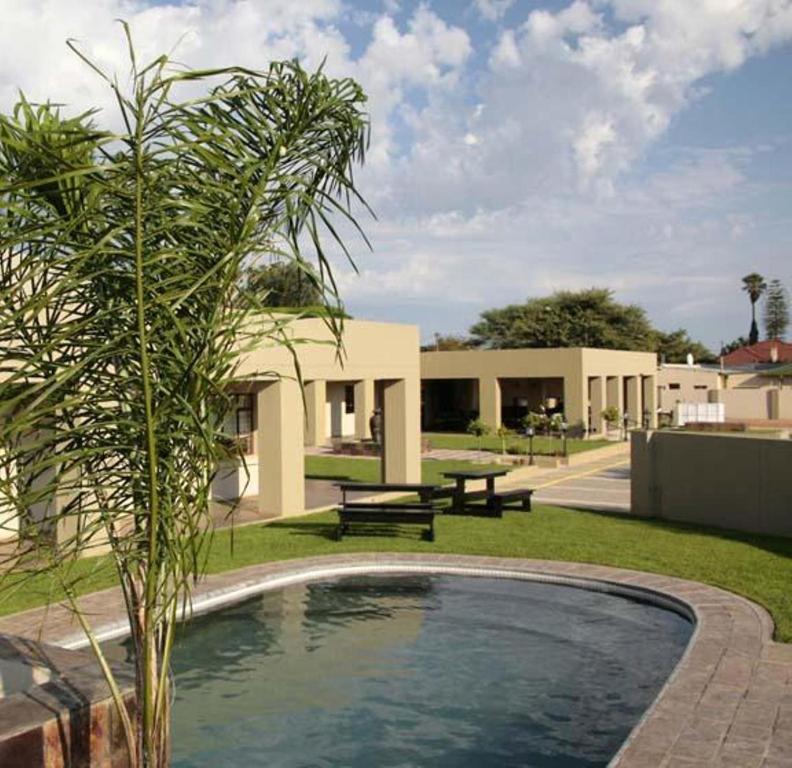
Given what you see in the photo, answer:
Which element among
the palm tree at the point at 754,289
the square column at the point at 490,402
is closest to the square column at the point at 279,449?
the square column at the point at 490,402

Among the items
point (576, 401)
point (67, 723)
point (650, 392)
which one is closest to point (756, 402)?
point (650, 392)

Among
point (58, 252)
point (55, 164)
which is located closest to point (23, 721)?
point (58, 252)

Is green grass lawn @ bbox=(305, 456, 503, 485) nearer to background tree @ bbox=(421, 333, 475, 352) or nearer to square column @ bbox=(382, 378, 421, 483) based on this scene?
square column @ bbox=(382, 378, 421, 483)

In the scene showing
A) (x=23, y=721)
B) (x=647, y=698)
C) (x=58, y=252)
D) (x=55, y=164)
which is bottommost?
(x=647, y=698)

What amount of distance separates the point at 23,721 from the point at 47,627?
540cm

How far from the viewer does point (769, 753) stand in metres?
6.07

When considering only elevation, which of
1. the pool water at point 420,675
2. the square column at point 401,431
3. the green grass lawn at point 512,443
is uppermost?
the square column at point 401,431

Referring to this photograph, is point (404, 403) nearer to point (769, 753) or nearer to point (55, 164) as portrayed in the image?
point (769, 753)

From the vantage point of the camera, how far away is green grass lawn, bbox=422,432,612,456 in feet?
108

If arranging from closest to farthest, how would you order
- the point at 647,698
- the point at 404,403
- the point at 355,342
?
the point at 647,698
the point at 355,342
the point at 404,403

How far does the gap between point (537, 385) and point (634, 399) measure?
515 cm

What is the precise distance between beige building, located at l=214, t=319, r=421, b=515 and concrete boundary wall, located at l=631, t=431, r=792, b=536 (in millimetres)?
5675

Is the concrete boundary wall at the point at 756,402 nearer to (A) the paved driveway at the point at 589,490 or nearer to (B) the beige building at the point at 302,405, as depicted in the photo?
(A) the paved driveway at the point at 589,490

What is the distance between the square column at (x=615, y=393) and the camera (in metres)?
42.7
